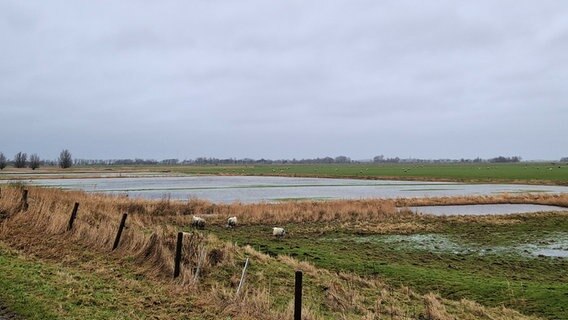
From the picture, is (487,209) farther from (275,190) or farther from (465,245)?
(275,190)

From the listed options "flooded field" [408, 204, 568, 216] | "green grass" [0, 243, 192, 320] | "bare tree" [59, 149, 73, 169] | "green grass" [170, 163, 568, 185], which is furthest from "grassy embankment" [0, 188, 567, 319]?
"bare tree" [59, 149, 73, 169]

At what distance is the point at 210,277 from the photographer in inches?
504

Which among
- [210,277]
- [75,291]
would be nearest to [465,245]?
[210,277]

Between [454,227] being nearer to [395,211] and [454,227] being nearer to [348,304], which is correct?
[395,211]

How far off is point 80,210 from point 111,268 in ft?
33.6

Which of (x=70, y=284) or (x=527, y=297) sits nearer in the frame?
(x=70, y=284)

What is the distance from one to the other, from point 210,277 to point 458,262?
11.0 metres

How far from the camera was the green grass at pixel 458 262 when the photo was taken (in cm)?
1322

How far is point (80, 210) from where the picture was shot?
20844 millimetres

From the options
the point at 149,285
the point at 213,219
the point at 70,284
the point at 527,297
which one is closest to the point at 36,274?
the point at 70,284

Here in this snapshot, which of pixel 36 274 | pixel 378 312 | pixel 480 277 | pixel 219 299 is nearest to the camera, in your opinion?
pixel 219 299

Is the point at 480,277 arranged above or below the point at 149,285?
below

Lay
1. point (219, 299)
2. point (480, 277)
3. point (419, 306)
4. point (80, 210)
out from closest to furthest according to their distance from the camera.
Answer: point (219, 299)
point (419, 306)
point (480, 277)
point (80, 210)

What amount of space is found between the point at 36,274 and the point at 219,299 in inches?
173
